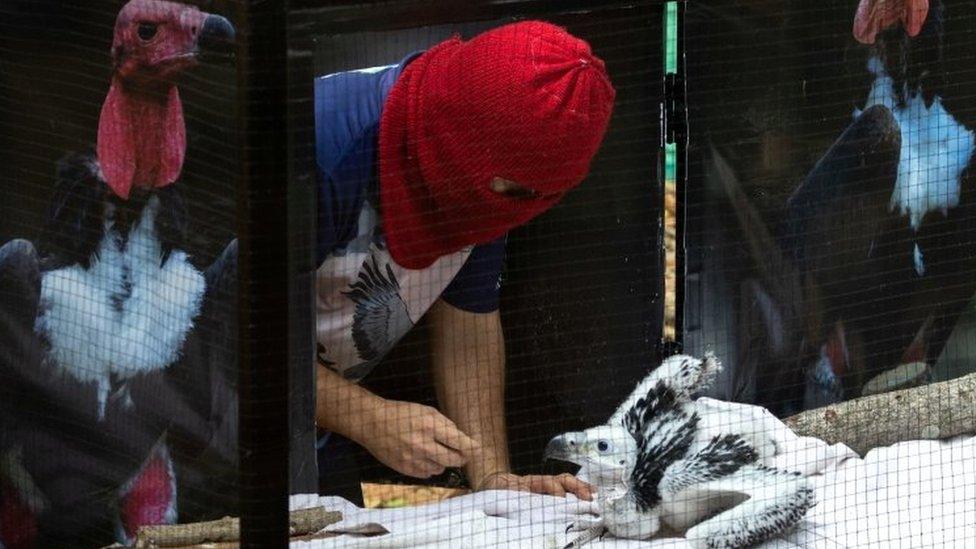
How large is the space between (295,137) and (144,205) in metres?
0.36

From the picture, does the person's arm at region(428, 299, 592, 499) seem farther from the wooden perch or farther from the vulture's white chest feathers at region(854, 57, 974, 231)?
the vulture's white chest feathers at region(854, 57, 974, 231)

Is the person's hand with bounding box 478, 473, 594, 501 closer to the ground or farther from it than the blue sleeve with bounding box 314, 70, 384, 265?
closer to the ground

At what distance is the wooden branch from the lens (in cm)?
360

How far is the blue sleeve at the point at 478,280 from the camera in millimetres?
3336

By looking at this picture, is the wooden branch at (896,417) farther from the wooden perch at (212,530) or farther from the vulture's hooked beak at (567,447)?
the wooden perch at (212,530)

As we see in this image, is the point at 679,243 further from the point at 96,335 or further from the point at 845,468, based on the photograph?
the point at 96,335

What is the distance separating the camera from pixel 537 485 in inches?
133

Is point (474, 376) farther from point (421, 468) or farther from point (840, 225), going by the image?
point (840, 225)

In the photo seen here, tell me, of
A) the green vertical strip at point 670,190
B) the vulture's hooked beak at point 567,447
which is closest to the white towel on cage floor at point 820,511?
the vulture's hooked beak at point 567,447

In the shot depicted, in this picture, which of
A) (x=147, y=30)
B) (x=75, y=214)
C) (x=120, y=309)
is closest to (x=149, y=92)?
(x=147, y=30)

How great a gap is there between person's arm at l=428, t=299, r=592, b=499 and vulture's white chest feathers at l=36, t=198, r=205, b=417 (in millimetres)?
569

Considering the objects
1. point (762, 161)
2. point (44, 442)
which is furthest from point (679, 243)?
→ point (44, 442)

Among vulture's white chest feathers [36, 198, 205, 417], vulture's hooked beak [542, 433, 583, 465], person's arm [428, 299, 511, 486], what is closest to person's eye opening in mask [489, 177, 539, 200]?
person's arm [428, 299, 511, 486]

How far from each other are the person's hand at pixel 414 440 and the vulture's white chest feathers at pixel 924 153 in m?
1.08
